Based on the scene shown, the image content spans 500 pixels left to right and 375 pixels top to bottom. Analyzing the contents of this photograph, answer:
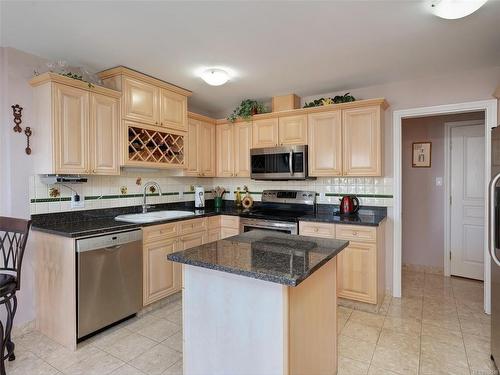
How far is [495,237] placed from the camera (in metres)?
1.89

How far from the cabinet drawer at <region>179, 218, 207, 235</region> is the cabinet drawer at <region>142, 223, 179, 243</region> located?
0.08 m

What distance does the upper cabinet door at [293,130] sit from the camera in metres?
3.55

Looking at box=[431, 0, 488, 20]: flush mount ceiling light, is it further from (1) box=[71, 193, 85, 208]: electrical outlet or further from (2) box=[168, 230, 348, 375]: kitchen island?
(1) box=[71, 193, 85, 208]: electrical outlet

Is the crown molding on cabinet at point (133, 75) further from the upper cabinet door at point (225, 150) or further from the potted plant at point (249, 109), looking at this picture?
the upper cabinet door at point (225, 150)

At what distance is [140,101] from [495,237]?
320 centimetres

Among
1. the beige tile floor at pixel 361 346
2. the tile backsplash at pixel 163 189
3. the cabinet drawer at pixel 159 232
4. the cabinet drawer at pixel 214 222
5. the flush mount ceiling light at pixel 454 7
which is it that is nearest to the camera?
the flush mount ceiling light at pixel 454 7

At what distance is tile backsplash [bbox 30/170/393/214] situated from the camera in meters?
2.66

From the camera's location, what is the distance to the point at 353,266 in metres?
2.99

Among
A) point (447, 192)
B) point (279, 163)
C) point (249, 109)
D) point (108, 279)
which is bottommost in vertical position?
point (108, 279)

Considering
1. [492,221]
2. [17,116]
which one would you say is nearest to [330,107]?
[492,221]

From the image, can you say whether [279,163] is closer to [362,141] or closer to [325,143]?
[325,143]

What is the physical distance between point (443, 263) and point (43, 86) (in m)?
5.06

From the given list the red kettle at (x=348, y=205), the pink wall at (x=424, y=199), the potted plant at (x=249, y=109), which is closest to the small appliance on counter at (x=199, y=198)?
the potted plant at (x=249, y=109)

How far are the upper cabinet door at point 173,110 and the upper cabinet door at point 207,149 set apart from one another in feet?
1.61
